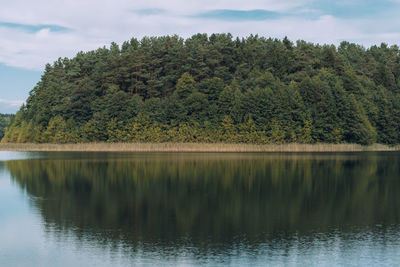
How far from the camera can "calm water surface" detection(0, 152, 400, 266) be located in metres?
16.8

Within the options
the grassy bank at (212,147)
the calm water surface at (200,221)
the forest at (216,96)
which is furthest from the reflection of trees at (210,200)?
the forest at (216,96)

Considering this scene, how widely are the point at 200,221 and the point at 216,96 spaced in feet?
291

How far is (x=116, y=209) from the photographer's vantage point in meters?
25.7

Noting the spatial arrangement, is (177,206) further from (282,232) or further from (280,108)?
(280,108)

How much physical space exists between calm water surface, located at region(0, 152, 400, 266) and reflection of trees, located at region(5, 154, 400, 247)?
0.17 feet

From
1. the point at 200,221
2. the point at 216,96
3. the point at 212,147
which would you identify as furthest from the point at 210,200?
the point at 216,96

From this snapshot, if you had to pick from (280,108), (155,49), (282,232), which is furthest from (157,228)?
(155,49)

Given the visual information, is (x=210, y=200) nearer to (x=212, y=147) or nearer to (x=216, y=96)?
(x=212, y=147)

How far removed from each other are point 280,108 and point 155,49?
39.6 metres

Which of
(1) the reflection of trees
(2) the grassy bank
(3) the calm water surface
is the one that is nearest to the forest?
(2) the grassy bank

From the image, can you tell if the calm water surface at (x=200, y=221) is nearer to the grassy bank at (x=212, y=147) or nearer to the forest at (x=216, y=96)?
the grassy bank at (x=212, y=147)

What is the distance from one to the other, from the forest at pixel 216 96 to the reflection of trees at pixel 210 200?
2178 inches

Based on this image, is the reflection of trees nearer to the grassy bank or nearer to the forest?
the grassy bank

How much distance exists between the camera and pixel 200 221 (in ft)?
73.5
